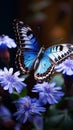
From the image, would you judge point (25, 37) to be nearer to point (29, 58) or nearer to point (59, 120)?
point (29, 58)

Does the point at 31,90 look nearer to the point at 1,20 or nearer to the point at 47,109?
the point at 47,109

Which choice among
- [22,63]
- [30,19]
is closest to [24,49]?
[22,63]

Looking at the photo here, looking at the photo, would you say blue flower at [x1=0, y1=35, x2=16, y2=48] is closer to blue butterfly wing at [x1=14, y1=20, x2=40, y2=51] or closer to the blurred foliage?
blue butterfly wing at [x1=14, y1=20, x2=40, y2=51]

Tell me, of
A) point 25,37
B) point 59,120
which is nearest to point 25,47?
point 25,37

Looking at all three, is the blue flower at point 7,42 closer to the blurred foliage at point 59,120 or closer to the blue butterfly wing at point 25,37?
the blue butterfly wing at point 25,37

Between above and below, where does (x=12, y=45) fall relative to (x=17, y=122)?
above
